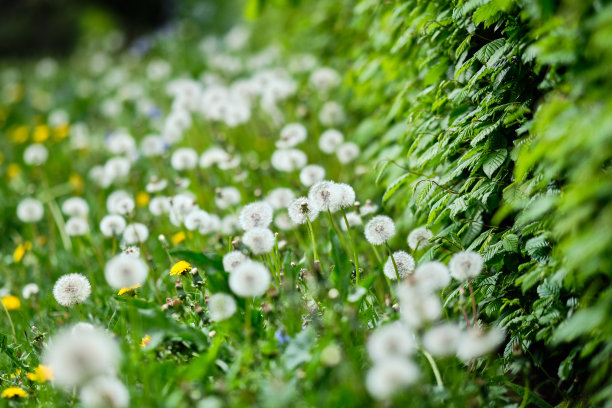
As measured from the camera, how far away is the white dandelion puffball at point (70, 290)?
72.9 inches

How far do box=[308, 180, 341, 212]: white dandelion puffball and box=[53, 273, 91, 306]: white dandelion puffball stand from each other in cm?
86

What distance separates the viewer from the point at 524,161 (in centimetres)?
132

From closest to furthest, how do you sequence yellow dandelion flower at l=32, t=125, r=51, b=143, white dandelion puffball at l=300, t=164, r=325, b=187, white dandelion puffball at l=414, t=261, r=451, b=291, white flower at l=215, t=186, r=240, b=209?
white dandelion puffball at l=414, t=261, r=451, b=291, white dandelion puffball at l=300, t=164, r=325, b=187, white flower at l=215, t=186, r=240, b=209, yellow dandelion flower at l=32, t=125, r=51, b=143

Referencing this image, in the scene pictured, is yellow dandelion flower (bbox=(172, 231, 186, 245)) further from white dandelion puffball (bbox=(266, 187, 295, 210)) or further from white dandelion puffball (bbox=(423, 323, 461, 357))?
white dandelion puffball (bbox=(423, 323, 461, 357))

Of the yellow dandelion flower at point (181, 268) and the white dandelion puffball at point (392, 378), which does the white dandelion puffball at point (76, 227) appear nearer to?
the yellow dandelion flower at point (181, 268)

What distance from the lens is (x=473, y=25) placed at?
188 centimetres

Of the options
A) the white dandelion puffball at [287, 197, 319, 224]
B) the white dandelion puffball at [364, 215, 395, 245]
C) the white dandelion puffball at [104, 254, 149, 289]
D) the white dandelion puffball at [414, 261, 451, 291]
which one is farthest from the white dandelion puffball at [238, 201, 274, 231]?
the white dandelion puffball at [414, 261, 451, 291]

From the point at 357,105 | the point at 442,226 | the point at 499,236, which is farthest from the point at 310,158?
the point at 499,236

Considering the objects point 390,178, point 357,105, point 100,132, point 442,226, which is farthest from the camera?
point 100,132

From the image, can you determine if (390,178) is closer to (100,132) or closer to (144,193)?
(144,193)

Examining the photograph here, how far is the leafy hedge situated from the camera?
122cm

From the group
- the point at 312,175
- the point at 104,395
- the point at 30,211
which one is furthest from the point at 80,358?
the point at 30,211

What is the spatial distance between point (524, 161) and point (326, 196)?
2.45 feet

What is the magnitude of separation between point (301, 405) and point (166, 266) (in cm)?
151
